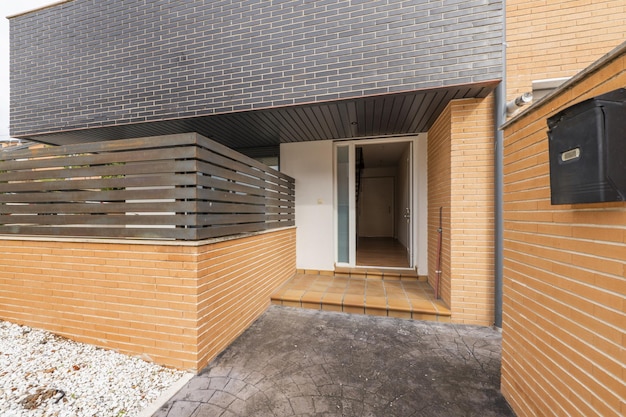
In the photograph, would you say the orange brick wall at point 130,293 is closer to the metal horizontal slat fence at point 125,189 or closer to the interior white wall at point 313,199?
the metal horizontal slat fence at point 125,189

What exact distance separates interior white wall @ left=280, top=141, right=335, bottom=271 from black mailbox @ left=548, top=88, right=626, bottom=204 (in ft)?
12.3

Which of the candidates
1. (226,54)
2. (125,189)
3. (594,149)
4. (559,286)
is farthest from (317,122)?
(559,286)

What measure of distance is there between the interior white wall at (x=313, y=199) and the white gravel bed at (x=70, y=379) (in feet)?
10.0

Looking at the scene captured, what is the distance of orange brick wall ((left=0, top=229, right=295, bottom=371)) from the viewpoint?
2186 mm

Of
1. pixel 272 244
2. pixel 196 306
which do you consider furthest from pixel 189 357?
pixel 272 244

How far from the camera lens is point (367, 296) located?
11.6ft

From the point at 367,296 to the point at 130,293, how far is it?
2.90m

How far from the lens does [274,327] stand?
118 inches

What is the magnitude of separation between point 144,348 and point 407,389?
2431 mm

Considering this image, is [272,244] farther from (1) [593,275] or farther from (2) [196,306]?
(1) [593,275]

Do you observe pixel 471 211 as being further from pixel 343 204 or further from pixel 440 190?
pixel 343 204

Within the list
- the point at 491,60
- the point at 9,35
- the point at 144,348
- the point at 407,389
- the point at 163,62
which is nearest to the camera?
the point at 407,389

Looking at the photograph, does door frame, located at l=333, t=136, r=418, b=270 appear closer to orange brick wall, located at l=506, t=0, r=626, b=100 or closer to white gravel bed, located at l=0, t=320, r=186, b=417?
orange brick wall, located at l=506, t=0, r=626, b=100

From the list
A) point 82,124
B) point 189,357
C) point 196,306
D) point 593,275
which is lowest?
point 189,357
